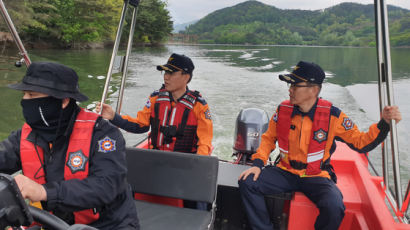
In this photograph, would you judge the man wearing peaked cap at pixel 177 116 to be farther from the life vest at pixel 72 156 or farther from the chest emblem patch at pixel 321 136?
the life vest at pixel 72 156

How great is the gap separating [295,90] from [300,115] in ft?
0.50

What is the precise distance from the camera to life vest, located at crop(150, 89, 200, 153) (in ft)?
6.93

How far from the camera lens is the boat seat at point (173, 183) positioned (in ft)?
5.26

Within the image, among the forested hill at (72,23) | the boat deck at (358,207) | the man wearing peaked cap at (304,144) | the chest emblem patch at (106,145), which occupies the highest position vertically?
the forested hill at (72,23)

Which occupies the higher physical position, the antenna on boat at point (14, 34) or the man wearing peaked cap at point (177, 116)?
the antenna on boat at point (14, 34)

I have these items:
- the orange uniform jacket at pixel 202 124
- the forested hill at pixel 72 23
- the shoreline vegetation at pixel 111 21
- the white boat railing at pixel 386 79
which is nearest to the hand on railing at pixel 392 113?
the white boat railing at pixel 386 79

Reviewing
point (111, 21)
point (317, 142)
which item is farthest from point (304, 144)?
point (111, 21)

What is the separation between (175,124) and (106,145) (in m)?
1.02

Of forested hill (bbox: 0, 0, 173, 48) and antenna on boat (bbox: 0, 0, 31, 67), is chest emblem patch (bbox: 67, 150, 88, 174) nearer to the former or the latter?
antenna on boat (bbox: 0, 0, 31, 67)

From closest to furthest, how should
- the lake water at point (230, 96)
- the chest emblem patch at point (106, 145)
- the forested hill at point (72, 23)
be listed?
the chest emblem patch at point (106, 145) < the lake water at point (230, 96) < the forested hill at point (72, 23)

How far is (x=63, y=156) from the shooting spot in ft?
3.63

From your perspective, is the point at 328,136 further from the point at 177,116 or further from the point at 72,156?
the point at 72,156

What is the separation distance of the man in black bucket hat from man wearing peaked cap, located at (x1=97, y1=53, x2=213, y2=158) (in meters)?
0.92

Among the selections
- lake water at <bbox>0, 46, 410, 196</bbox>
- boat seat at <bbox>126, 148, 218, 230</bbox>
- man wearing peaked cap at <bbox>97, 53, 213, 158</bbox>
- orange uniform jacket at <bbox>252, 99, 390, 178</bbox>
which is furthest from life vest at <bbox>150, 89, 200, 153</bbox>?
lake water at <bbox>0, 46, 410, 196</bbox>
